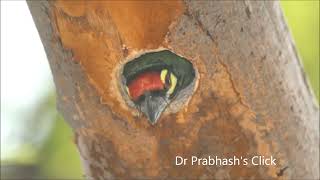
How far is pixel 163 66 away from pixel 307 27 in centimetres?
110

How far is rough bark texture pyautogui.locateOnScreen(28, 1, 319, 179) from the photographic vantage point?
1.42 m

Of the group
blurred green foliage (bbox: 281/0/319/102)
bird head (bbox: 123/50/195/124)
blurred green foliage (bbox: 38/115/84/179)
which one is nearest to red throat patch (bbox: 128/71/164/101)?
bird head (bbox: 123/50/195/124)

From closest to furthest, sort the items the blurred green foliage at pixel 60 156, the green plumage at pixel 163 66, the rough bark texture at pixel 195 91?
the rough bark texture at pixel 195 91 < the green plumage at pixel 163 66 < the blurred green foliage at pixel 60 156

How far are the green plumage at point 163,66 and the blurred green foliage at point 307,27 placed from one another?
1.03 metres

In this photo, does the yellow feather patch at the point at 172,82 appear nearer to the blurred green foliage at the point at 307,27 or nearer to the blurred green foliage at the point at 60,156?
the blurred green foliage at the point at 60,156

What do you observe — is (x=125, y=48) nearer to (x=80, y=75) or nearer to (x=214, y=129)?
(x=80, y=75)

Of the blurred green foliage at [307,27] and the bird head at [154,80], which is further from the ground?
the blurred green foliage at [307,27]

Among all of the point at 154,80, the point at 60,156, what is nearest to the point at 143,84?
the point at 154,80

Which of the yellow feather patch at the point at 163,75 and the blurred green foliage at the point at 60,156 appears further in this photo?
the blurred green foliage at the point at 60,156

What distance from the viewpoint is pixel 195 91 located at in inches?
62.1

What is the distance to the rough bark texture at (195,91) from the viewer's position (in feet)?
4.65

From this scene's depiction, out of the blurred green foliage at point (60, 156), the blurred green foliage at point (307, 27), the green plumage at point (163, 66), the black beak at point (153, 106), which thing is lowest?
the blurred green foliage at point (60, 156)

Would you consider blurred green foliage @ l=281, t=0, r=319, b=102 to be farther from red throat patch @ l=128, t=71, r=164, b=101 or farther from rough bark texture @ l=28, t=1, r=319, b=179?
red throat patch @ l=128, t=71, r=164, b=101

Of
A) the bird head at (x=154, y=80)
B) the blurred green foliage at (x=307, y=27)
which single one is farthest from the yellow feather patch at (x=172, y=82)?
the blurred green foliage at (x=307, y=27)
